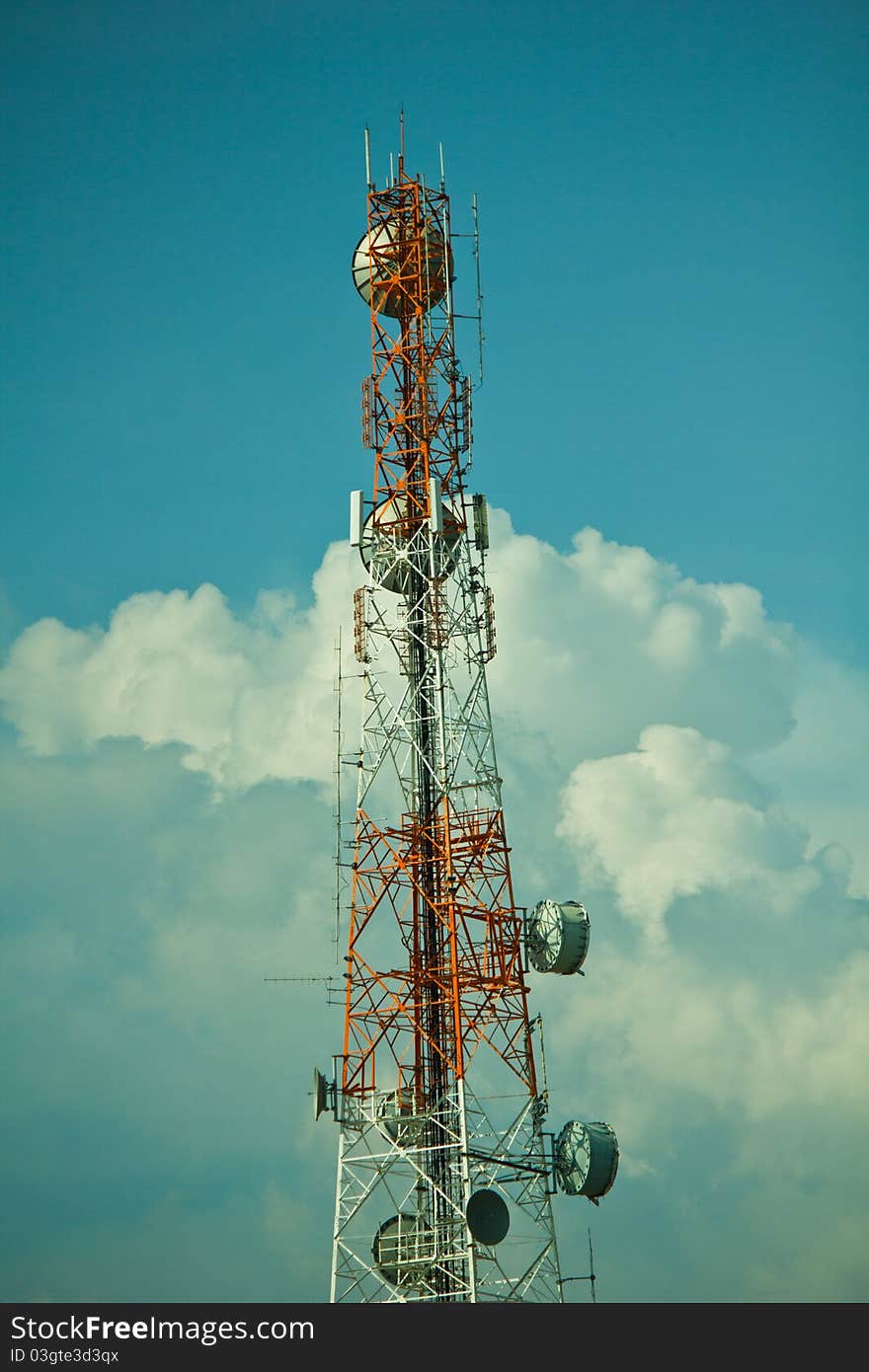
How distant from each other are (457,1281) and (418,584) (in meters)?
26.0

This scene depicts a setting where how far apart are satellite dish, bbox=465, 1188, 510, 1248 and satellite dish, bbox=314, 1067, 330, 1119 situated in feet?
20.9

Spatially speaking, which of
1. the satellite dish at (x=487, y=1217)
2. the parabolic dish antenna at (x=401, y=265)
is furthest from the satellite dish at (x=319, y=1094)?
the parabolic dish antenna at (x=401, y=265)

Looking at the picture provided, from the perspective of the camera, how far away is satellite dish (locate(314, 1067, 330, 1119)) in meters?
57.4

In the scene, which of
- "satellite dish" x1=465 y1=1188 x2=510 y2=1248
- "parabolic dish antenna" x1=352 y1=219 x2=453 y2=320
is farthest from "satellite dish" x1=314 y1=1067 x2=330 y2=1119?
"parabolic dish antenna" x1=352 y1=219 x2=453 y2=320

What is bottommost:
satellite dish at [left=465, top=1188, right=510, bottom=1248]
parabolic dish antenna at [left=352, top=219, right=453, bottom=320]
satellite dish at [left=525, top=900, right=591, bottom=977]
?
satellite dish at [left=465, top=1188, right=510, bottom=1248]

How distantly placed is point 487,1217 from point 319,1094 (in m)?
7.33

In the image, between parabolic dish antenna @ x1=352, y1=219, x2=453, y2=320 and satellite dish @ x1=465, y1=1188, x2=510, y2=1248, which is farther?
parabolic dish antenna @ x1=352, y1=219, x2=453, y2=320

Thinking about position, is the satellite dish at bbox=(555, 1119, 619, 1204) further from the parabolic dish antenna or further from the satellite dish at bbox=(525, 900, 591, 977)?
the parabolic dish antenna

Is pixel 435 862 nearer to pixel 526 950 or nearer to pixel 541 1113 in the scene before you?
pixel 526 950

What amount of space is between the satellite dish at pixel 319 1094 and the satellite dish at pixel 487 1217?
6.38 m

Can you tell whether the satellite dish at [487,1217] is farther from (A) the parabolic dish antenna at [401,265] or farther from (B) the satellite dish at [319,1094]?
(A) the parabolic dish antenna at [401,265]

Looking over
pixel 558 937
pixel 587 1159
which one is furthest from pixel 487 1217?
pixel 558 937

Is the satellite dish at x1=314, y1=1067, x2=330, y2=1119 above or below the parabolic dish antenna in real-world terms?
below
